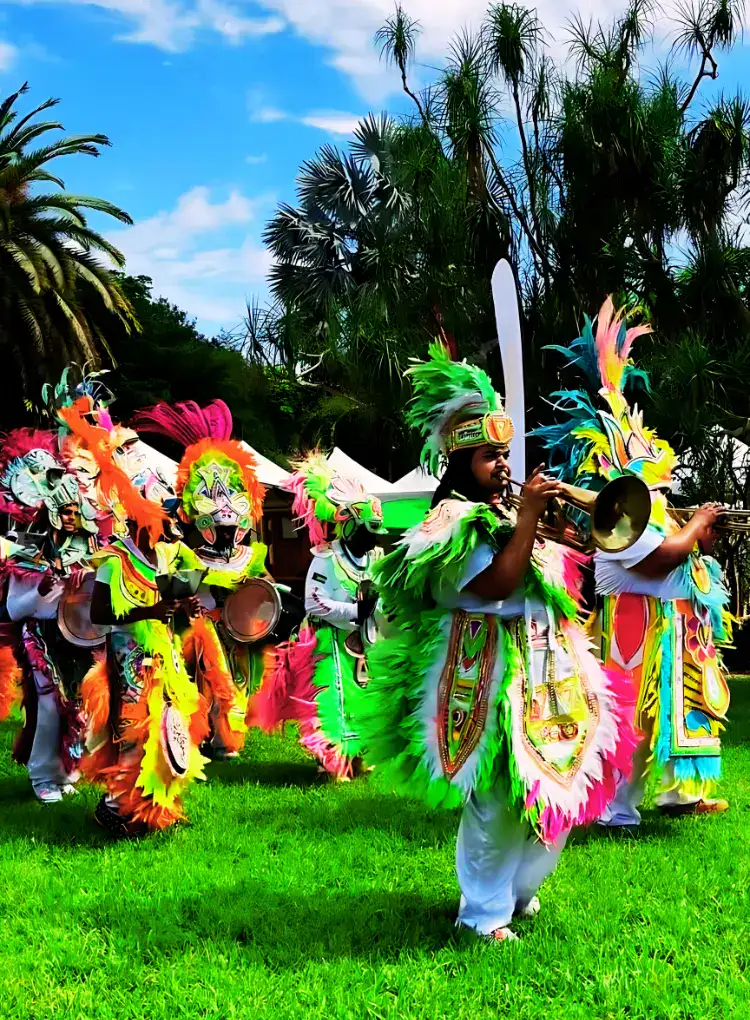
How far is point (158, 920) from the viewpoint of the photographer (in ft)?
13.1


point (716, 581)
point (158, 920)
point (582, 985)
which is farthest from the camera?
point (716, 581)

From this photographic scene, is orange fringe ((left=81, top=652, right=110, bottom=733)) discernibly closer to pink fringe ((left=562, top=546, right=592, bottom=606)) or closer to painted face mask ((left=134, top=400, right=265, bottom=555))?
painted face mask ((left=134, top=400, right=265, bottom=555))

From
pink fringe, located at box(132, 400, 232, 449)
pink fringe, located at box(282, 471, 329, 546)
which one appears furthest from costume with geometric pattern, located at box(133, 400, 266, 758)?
pink fringe, located at box(282, 471, 329, 546)

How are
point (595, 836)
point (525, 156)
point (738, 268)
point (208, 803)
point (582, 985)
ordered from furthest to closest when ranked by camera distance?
point (525, 156) → point (738, 268) → point (208, 803) → point (595, 836) → point (582, 985)

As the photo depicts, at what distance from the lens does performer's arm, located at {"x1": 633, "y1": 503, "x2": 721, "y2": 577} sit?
498 centimetres

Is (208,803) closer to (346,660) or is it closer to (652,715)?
(346,660)

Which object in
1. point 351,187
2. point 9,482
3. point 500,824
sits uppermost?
point 351,187

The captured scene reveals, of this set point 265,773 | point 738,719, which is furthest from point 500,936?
point 738,719

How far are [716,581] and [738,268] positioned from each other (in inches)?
285

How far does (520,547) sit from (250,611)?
4.19 m

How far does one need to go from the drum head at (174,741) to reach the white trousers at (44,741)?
4.59ft

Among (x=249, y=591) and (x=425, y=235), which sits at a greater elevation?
(x=425, y=235)

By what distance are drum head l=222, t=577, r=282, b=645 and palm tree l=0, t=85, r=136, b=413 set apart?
10701 millimetres

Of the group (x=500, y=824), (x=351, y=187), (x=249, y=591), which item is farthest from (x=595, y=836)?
(x=351, y=187)
